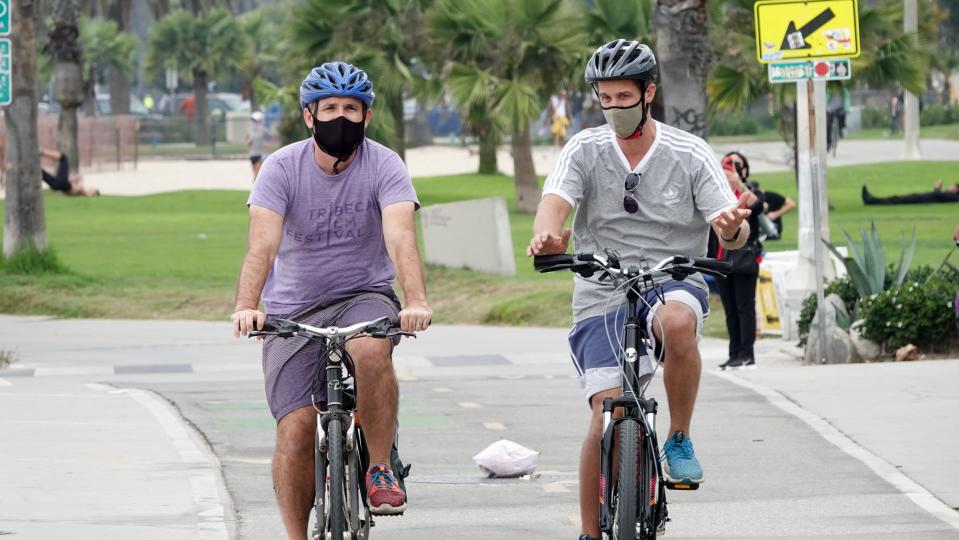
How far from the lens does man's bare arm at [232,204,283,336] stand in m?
6.41

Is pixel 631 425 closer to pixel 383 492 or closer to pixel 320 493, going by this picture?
pixel 383 492

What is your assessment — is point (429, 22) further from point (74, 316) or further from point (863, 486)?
point (863, 486)

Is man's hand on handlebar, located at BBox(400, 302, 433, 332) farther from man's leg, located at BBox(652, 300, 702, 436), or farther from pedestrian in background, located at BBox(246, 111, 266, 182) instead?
pedestrian in background, located at BBox(246, 111, 266, 182)

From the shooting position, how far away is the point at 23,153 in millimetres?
22375

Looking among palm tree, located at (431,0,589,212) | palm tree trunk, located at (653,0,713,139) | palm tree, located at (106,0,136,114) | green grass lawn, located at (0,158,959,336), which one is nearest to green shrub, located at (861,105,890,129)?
green grass lawn, located at (0,158,959,336)

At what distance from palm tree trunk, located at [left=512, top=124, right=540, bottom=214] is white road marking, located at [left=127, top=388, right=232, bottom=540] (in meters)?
21.6

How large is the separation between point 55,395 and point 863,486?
20.5 ft

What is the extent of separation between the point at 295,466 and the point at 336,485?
1.32 ft

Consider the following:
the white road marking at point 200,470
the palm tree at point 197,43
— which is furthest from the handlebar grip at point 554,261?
the palm tree at point 197,43

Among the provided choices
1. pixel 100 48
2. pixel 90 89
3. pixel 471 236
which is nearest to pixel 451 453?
pixel 471 236

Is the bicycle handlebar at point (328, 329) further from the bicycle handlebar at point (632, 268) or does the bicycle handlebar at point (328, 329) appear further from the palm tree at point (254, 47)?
the palm tree at point (254, 47)

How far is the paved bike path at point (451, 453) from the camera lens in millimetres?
7859

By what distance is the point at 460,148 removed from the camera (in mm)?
68125

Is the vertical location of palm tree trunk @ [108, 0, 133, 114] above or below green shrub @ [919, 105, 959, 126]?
above
